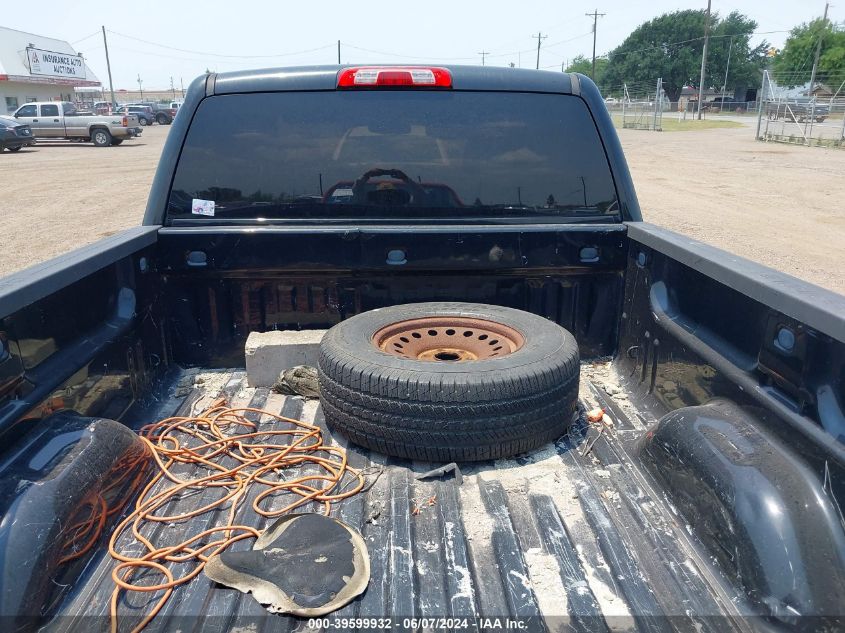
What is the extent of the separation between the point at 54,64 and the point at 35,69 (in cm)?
331

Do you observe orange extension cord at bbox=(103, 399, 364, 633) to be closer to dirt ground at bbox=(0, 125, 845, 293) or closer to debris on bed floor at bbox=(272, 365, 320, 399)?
debris on bed floor at bbox=(272, 365, 320, 399)

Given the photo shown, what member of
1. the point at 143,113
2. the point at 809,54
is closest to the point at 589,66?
the point at 809,54

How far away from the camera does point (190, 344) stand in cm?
296

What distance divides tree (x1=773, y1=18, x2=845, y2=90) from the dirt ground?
5086 cm

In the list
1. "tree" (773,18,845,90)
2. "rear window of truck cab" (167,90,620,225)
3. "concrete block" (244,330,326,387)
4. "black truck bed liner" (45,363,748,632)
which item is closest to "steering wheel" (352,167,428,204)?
"rear window of truck cab" (167,90,620,225)

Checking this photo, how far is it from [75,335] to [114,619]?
1002 millimetres

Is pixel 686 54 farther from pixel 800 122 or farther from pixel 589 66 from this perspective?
pixel 800 122

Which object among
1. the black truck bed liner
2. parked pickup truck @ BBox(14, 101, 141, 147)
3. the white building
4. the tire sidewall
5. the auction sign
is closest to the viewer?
the black truck bed liner

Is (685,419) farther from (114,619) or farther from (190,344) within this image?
(190,344)

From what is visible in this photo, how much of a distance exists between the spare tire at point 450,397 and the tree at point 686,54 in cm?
8974

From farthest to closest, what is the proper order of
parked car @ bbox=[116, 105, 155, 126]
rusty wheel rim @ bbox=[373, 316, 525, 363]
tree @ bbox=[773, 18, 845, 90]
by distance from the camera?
tree @ bbox=[773, 18, 845, 90] → parked car @ bbox=[116, 105, 155, 126] → rusty wheel rim @ bbox=[373, 316, 525, 363]

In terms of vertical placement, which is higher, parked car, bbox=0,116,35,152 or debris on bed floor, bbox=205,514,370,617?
parked car, bbox=0,116,35,152

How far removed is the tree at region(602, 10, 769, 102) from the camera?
8444 cm

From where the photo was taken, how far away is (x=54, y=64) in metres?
49.5
